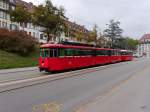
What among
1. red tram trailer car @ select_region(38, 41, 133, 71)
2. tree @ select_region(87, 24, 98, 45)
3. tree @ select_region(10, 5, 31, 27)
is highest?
tree @ select_region(10, 5, 31, 27)

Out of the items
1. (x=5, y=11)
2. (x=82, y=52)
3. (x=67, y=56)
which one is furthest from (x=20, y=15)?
(x=67, y=56)

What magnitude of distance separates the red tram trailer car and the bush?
1364 centimetres

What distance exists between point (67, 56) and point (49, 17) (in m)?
27.2

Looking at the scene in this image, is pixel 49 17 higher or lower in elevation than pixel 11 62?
higher

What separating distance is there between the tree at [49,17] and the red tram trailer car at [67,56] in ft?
55.2

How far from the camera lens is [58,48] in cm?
2598

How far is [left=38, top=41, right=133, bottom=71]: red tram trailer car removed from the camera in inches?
998

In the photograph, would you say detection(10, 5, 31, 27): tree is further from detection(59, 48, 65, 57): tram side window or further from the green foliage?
detection(59, 48, 65, 57): tram side window

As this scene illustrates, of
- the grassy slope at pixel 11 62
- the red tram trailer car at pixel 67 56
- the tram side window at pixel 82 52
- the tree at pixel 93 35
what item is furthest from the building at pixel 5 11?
the tram side window at pixel 82 52

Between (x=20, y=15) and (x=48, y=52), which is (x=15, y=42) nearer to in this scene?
(x=20, y=15)

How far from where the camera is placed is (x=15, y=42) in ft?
151

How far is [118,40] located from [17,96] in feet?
427

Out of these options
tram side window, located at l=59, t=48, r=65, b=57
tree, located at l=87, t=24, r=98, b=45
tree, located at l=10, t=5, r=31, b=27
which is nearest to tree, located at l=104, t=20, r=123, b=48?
tree, located at l=87, t=24, r=98, b=45

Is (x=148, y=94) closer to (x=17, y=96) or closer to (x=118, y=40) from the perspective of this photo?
(x=17, y=96)
